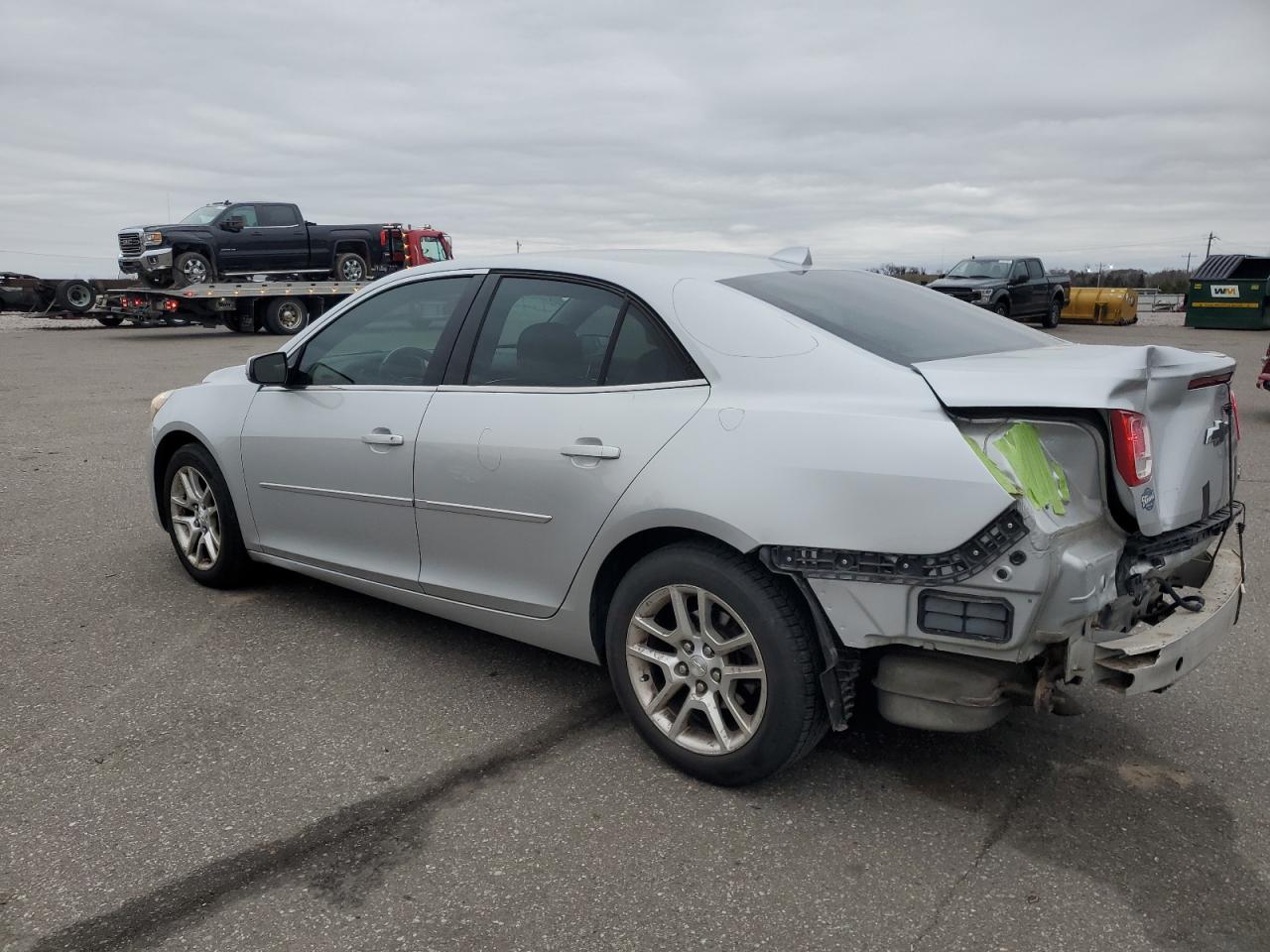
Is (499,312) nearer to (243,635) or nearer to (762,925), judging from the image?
(243,635)

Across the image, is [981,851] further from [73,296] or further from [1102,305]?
[73,296]

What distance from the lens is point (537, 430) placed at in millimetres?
3445


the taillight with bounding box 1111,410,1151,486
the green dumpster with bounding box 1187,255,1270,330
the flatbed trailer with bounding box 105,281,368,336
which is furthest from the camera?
the green dumpster with bounding box 1187,255,1270,330

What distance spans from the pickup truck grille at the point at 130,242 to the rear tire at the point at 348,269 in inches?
164

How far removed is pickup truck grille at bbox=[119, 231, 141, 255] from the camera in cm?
2297

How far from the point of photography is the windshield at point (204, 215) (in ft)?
74.8

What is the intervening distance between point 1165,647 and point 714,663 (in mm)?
1211

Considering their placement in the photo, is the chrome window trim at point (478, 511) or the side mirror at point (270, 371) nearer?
the chrome window trim at point (478, 511)

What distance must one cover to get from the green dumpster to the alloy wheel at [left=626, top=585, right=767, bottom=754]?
2691 centimetres

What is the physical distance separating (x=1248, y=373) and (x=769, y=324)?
49.5 ft

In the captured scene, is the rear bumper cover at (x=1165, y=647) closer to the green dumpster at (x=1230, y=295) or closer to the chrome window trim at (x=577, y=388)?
the chrome window trim at (x=577, y=388)

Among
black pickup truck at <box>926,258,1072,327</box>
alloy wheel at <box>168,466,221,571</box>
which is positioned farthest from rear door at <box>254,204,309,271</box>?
alloy wheel at <box>168,466,221,571</box>

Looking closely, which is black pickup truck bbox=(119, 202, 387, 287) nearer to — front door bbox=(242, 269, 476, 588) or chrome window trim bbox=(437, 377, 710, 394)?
front door bbox=(242, 269, 476, 588)

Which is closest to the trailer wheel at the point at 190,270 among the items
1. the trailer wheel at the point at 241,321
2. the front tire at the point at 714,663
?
the trailer wheel at the point at 241,321
